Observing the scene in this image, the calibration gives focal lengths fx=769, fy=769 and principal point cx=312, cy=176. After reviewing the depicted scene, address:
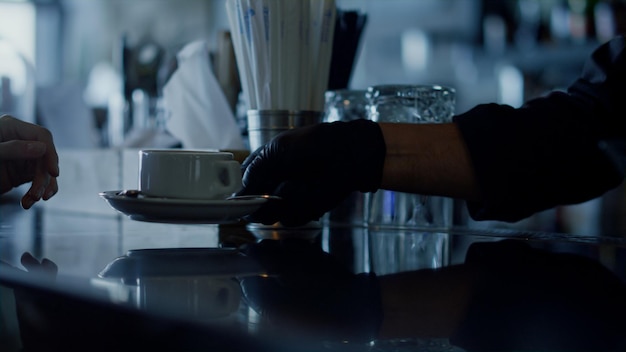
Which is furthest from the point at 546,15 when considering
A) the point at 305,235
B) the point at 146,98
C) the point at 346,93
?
the point at 305,235

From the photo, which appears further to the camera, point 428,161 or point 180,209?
point 428,161

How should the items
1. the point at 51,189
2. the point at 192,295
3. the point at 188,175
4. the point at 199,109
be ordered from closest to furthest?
the point at 192,295, the point at 188,175, the point at 51,189, the point at 199,109

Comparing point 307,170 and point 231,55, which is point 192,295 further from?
point 231,55

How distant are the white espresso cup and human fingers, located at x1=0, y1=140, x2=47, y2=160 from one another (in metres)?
0.14

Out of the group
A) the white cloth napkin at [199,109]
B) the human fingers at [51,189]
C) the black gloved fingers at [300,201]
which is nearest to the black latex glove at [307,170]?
the black gloved fingers at [300,201]

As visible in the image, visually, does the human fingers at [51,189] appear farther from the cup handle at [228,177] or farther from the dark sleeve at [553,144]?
the dark sleeve at [553,144]

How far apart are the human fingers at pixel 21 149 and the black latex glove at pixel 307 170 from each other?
0.73ft

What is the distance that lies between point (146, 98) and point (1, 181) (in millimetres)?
902

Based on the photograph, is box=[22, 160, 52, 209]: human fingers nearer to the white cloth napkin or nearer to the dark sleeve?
the white cloth napkin

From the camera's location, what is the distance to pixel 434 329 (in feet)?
1.43

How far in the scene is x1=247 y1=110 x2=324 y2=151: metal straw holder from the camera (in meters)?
0.95

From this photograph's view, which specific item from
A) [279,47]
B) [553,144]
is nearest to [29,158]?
[279,47]

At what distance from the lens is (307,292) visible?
546 millimetres

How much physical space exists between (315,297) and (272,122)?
1.48 ft
